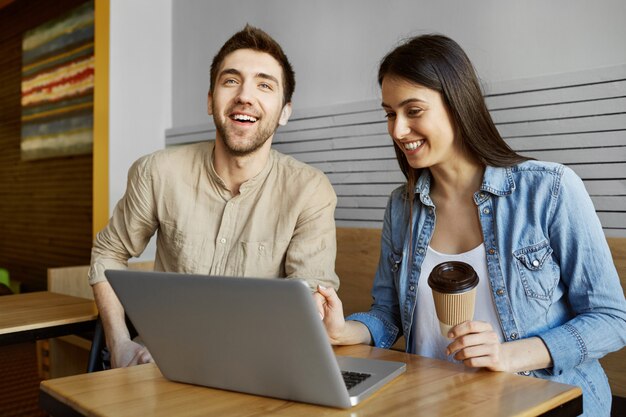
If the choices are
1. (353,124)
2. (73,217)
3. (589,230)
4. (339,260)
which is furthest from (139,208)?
(73,217)

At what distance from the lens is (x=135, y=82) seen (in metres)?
4.05

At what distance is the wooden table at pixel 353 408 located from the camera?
92 centimetres

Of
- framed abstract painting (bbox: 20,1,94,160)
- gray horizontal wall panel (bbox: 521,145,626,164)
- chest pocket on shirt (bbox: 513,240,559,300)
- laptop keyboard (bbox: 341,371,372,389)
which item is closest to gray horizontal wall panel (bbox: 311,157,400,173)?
gray horizontal wall panel (bbox: 521,145,626,164)

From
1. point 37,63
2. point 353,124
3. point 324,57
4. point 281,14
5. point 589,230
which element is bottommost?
point 589,230

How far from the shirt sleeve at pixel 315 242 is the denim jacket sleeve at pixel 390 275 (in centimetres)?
27

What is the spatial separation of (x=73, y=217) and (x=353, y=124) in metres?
3.61

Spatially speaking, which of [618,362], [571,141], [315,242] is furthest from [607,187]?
[315,242]

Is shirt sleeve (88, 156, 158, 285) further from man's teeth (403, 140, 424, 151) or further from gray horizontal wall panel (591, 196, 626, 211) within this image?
gray horizontal wall panel (591, 196, 626, 211)

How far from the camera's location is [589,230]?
4.48 ft

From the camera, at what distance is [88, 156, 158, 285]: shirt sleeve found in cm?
210

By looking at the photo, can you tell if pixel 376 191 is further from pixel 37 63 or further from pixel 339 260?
pixel 37 63

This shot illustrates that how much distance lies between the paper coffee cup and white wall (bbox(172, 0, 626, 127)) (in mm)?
1386

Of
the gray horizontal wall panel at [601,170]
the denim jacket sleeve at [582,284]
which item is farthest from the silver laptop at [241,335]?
the gray horizontal wall panel at [601,170]

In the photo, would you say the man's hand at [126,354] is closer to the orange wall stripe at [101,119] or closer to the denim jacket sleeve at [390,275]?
the denim jacket sleeve at [390,275]
